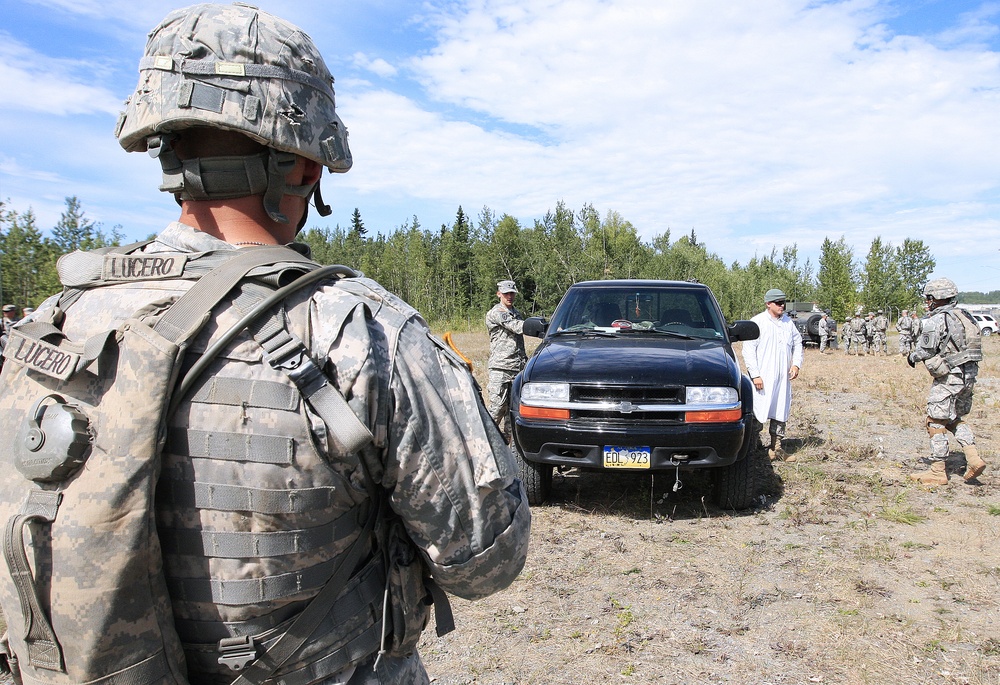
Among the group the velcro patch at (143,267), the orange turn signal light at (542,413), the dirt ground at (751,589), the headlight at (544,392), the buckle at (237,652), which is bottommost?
the dirt ground at (751,589)

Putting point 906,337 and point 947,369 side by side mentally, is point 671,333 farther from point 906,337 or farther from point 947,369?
point 906,337

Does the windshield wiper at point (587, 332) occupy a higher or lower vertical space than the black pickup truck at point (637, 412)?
higher

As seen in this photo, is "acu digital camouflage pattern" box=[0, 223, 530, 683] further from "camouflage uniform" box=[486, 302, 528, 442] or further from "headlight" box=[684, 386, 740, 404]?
"camouflage uniform" box=[486, 302, 528, 442]

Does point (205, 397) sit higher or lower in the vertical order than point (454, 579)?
higher

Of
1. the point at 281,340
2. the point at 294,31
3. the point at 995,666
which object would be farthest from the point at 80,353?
the point at 995,666

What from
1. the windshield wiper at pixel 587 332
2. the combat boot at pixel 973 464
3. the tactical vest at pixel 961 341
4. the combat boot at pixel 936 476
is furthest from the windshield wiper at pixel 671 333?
the combat boot at pixel 973 464

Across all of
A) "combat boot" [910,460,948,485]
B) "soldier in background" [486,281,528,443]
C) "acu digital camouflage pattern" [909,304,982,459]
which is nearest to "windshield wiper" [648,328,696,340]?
"soldier in background" [486,281,528,443]

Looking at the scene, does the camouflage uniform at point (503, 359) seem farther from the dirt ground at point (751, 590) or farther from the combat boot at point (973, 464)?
the combat boot at point (973, 464)

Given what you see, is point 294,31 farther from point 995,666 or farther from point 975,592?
point 975,592

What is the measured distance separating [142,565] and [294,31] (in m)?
1.02

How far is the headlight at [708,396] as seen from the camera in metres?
4.78

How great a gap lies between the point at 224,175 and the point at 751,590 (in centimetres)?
373

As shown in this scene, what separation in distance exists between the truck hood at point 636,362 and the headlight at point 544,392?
1.8 inches

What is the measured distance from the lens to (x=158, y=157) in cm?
127
